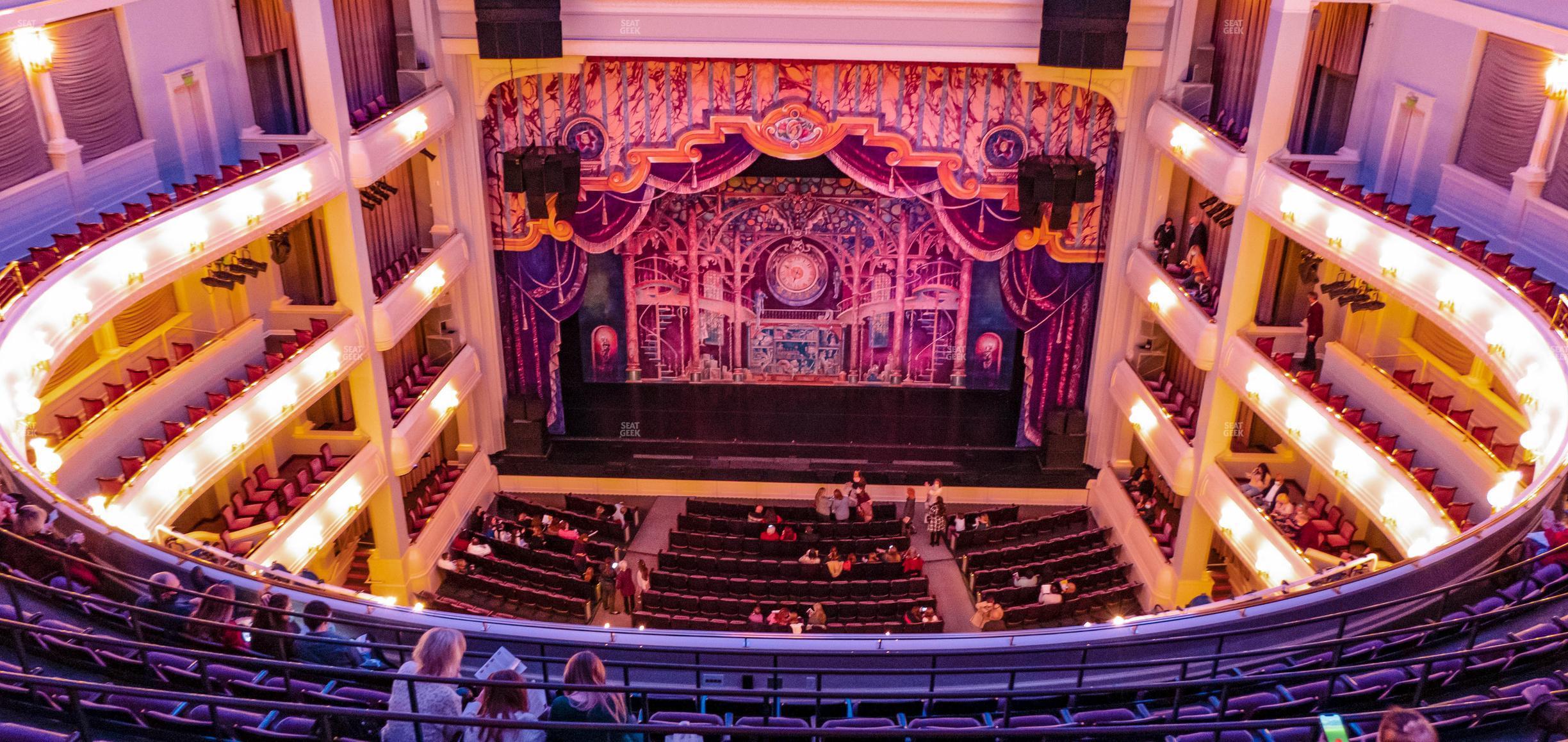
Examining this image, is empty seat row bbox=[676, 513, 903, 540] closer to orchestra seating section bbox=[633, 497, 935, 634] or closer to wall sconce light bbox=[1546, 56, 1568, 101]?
orchestra seating section bbox=[633, 497, 935, 634]

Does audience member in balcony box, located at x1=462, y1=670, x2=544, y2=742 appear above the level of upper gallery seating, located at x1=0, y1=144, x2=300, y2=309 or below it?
below

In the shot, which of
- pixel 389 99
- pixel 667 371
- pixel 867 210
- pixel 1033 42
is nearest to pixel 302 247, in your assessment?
pixel 389 99

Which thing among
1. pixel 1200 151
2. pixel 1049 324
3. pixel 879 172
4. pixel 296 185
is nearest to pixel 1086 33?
pixel 1200 151

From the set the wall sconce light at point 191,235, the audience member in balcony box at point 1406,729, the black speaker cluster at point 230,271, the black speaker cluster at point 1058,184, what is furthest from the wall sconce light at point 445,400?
the audience member in balcony box at point 1406,729

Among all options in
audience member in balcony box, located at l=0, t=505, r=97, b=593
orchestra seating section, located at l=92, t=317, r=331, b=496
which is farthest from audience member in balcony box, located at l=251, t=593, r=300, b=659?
orchestra seating section, located at l=92, t=317, r=331, b=496

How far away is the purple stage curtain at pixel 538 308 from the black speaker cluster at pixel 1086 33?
7.67 metres

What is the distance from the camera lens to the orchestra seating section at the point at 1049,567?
1546cm

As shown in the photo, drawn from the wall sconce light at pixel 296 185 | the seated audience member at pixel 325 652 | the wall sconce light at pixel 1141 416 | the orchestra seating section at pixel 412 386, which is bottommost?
the wall sconce light at pixel 1141 416

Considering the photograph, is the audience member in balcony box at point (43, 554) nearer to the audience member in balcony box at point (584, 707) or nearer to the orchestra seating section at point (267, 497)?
the audience member in balcony box at point (584, 707)

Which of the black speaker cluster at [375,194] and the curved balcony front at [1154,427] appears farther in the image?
the black speaker cluster at [375,194]

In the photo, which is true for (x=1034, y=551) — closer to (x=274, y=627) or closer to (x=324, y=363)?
(x=324, y=363)

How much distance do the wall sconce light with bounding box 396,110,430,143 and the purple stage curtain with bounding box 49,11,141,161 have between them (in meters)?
3.09

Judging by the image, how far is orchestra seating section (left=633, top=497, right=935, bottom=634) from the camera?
14984 millimetres

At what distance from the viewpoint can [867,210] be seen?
18.8 m
